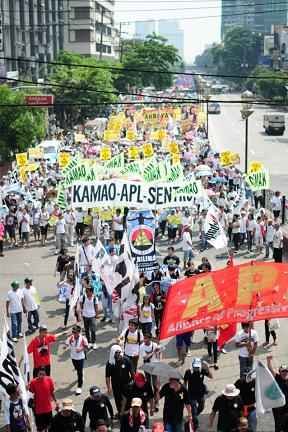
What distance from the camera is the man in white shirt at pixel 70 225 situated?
70.0 ft

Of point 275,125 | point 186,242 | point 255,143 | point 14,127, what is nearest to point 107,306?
point 186,242

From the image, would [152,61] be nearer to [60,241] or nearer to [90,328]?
[60,241]

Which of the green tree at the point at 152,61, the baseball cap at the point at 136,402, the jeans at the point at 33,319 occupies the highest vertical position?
the green tree at the point at 152,61

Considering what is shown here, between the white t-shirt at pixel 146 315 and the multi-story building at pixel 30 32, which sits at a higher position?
the multi-story building at pixel 30 32

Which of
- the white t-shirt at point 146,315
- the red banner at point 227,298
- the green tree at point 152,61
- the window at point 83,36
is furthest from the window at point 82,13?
the red banner at point 227,298

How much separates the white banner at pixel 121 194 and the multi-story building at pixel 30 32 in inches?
1522

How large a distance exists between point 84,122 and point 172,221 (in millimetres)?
41428

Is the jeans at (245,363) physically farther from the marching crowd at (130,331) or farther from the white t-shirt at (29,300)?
the white t-shirt at (29,300)

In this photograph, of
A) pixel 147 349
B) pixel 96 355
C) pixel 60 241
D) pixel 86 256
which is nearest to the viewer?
pixel 147 349

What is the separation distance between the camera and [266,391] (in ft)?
29.3

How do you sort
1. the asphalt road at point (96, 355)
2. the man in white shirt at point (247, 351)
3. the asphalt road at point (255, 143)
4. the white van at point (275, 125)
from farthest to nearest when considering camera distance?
the white van at point (275, 125), the asphalt road at point (255, 143), the asphalt road at point (96, 355), the man in white shirt at point (247, 351)

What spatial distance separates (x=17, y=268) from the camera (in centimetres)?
1939

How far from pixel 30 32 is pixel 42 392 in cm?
6804

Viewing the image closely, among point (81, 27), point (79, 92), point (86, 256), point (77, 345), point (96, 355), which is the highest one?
point (81, 27)
